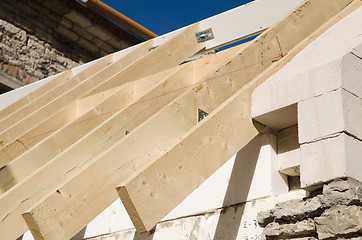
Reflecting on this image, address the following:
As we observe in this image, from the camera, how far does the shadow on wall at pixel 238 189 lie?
3.51 metres

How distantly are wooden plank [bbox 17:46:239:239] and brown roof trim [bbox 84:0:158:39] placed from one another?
18.1 ft

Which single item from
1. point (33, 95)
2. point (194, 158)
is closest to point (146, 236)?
point (194, 158)

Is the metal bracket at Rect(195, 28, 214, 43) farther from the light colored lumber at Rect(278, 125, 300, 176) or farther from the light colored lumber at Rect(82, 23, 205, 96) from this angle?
the light colored lumber at Rect(278, 125, 300, 176)

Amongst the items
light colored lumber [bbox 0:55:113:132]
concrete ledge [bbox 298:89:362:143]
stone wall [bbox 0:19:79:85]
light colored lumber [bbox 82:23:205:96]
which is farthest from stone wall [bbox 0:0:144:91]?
concrete ledge [bbox 298:89:362:143]

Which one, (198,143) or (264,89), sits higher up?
(264,89)

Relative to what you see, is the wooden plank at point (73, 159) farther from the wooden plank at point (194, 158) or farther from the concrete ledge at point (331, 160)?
the concrete ledge at point (331, 160)

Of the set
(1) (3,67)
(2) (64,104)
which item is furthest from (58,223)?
(1) (3,67)

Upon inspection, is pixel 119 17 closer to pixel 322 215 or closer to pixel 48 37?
pixel 48 37

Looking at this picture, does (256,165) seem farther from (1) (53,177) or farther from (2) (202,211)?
(1) (53,177)

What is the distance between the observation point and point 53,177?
3516 millimetres

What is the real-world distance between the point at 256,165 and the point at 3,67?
6003 mm

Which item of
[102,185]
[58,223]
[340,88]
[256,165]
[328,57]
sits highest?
[328,57]

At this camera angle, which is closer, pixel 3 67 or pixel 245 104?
pixel 245 104

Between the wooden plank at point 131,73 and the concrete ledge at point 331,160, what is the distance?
7.69 ft
